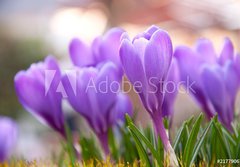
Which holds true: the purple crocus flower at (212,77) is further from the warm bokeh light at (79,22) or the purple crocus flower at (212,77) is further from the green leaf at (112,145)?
the warm bokeh light at (79,22)

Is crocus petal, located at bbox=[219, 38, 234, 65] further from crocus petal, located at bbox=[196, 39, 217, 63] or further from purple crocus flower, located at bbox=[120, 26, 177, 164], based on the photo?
purple crocus flower, located at bbox=[120, 26, 177, 164]

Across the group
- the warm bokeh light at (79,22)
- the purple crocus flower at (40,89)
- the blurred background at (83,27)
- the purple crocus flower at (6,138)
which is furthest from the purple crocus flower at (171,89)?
the warm bokeh light at (79,22)

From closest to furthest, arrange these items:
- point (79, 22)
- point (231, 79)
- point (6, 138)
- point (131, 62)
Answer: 1. point (131, 62)
2. point (231, 79)
3. point (6, 138)
4. point (79, 22)

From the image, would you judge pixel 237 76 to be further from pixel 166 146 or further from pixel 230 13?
pixel 230 13

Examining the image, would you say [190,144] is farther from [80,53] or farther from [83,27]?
[83,27]

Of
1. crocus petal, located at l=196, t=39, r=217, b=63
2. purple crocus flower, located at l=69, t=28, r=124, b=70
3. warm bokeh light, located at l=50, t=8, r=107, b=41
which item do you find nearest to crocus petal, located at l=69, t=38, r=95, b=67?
purple crocus flower, located at l=69, t=28, r=124, b=70

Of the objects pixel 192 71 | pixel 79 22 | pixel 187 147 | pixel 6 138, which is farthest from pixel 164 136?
pixel 79 22
